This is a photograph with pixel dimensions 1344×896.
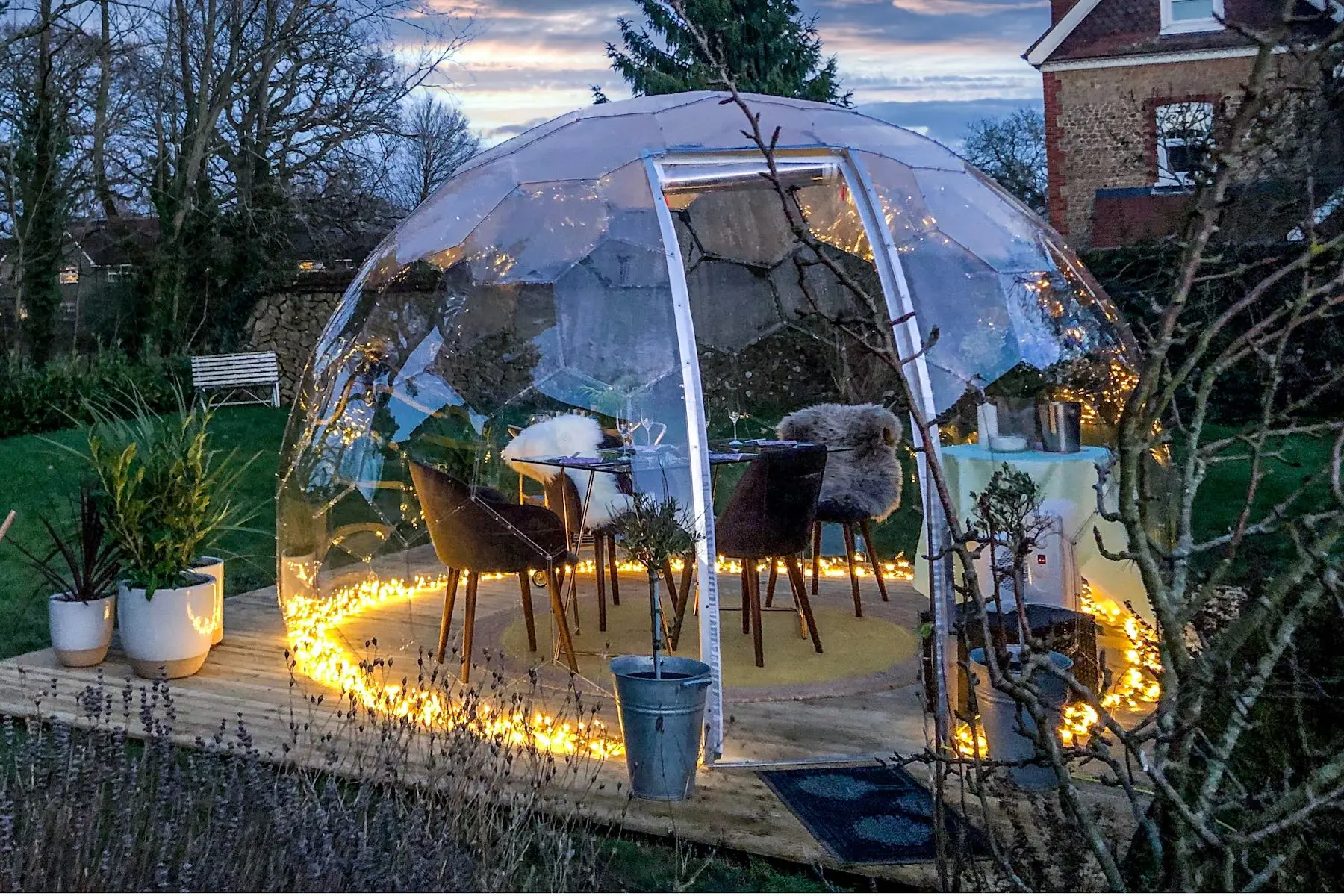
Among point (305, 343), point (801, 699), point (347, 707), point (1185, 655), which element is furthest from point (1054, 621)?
point (305, 343)

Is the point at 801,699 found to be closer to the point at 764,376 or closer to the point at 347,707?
the point at 347,707

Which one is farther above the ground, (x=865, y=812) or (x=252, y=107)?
(x=252, y=107)

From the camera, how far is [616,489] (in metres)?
4.05

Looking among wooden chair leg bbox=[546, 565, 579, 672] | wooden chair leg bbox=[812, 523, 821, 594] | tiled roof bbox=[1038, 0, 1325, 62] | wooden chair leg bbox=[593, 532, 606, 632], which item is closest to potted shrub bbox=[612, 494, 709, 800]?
wooden chair leg bbox=[546, 565, 579, 672]

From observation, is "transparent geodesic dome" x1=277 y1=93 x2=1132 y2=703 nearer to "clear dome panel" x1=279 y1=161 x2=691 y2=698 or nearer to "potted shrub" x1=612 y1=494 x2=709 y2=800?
"clear dome panel" x1=279 y1=161 x2=691 y2=698

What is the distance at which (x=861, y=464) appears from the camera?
5.48 m

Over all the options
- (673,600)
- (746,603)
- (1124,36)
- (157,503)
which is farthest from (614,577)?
(1124,36)

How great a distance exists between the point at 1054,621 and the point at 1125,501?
2200 millimetres

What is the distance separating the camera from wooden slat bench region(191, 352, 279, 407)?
1374cm

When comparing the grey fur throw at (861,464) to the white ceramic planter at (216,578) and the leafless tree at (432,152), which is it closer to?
the white ceramic planter at (216,578)

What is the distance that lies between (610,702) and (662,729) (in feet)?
3.25

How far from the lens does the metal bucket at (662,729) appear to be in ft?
10.2

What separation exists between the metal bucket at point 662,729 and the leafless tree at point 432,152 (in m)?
18.3

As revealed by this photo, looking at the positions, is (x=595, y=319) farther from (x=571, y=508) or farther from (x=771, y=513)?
→ (x=771, y=513)
